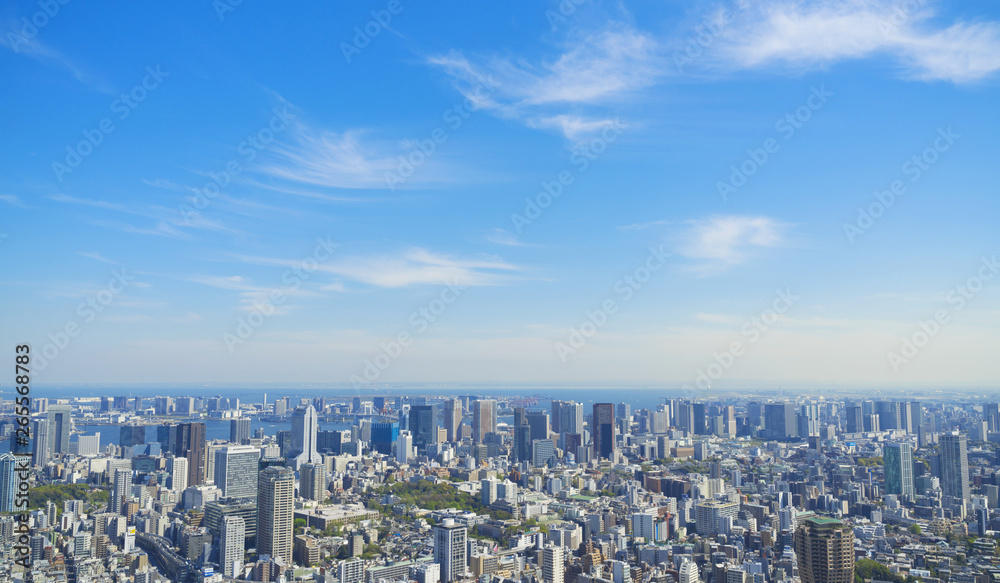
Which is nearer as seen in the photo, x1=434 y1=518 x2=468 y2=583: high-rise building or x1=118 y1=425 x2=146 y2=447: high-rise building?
x1=434 y1=518 x2=468 y2=583: high-rise building

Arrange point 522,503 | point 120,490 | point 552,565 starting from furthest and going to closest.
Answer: point 120,490
point 522,503
point 552,565

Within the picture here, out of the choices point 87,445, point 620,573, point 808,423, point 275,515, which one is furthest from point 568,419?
point 620,573

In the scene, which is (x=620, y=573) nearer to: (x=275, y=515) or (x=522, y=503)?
(x=275, y=515)

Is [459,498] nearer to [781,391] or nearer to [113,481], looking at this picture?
[113,481]

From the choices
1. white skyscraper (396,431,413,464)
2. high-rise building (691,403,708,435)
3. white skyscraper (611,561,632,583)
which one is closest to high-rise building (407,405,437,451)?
white skyscraper (396,431,413,464)

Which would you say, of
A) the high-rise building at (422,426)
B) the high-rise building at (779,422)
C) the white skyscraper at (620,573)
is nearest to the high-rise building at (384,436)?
the high-rise building at (422,426)

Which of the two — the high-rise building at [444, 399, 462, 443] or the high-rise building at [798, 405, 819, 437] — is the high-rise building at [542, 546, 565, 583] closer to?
the high-rise building at [444, 399, 462, 443]
